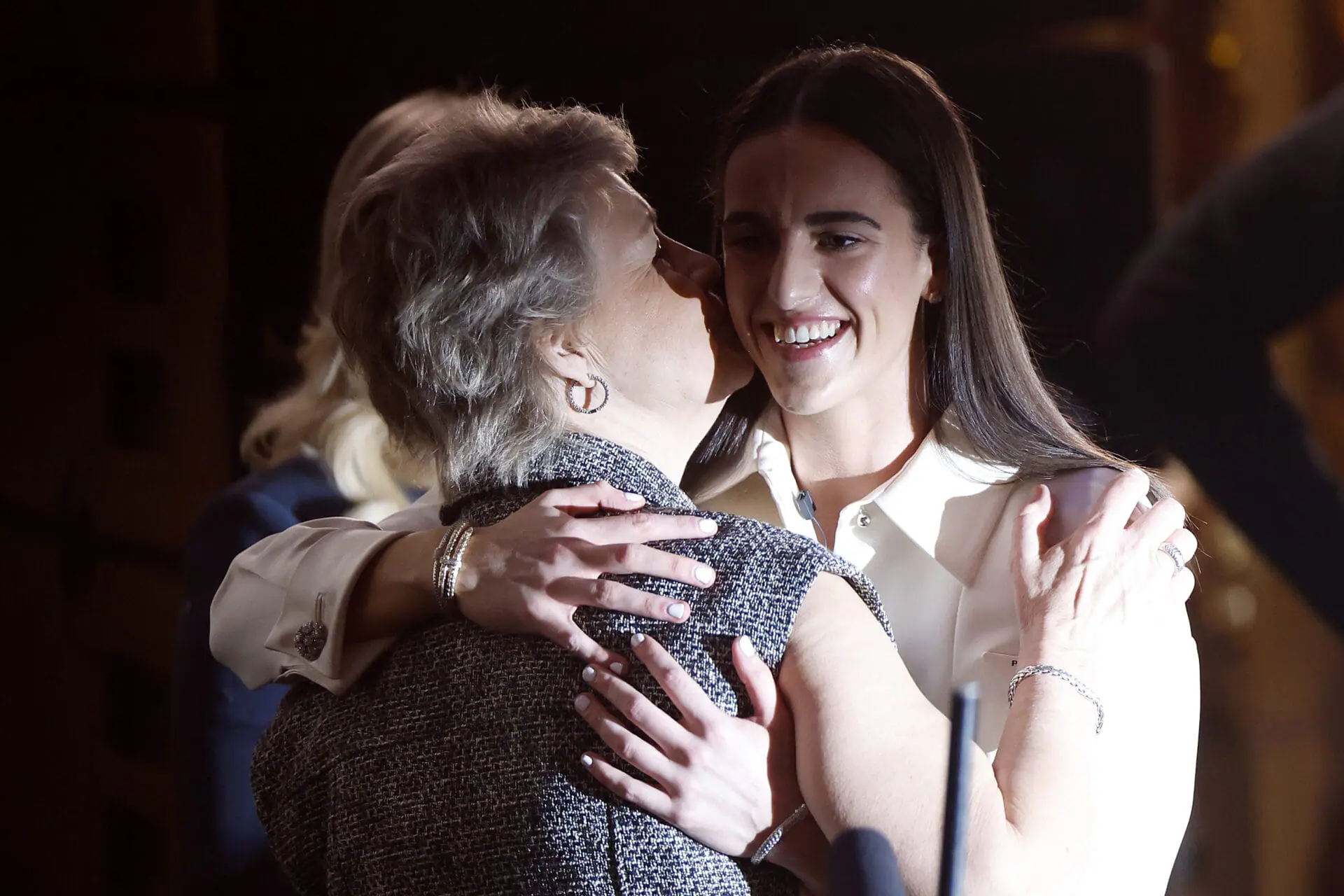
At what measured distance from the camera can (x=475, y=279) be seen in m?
1.25

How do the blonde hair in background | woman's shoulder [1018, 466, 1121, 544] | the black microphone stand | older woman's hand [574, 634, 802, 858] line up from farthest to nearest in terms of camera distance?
the blonde hair in background → woman's shoulder [1018, 466, 1121, 544] → older woman's hand [574, 634, 802, 858] → the black microphone stand

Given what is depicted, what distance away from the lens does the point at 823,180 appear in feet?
4.61

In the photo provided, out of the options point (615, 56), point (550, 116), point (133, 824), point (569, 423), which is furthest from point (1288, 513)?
point (133, 824)

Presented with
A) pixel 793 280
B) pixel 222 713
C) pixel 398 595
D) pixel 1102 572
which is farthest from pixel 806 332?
pixel 222 713

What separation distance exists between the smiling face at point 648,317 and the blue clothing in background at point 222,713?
2.11ft

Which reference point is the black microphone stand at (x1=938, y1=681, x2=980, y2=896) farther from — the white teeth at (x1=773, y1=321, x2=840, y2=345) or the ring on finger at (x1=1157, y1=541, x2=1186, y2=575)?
the white teeth at (x1=773, y1=321, x2=840, y2=345)

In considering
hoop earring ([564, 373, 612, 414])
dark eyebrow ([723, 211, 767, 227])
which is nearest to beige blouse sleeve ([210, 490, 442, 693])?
hoop earring ([564, 373, 612, 414])

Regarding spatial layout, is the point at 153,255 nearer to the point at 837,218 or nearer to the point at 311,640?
the point at 311,640

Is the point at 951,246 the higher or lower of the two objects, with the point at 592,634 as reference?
higher

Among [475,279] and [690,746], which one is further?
[475,279]

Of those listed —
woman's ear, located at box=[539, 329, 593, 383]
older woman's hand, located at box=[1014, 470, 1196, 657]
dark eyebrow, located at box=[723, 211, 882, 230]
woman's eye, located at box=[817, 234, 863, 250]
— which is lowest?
older woman's hand, located at box=[1014, 470, 1196, 657]

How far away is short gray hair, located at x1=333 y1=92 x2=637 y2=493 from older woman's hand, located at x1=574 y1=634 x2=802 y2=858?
25 centimetres

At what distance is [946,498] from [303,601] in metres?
0.69

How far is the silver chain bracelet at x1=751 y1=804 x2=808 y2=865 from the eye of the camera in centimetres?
113
